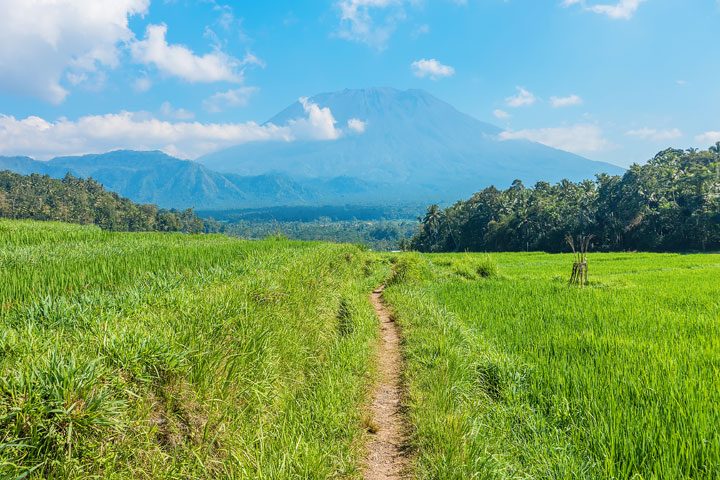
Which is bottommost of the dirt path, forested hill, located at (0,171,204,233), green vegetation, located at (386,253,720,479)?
the dirt path

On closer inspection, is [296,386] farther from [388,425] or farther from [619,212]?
[619,212]

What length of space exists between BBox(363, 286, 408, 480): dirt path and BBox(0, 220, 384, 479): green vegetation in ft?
0.66

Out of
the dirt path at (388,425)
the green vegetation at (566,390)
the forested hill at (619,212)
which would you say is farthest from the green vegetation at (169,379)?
the forested hill at (619,212)

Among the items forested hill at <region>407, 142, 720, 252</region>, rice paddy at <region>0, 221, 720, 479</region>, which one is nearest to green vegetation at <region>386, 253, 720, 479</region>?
rice paddy at <region>0, 221, 720, 479</region>

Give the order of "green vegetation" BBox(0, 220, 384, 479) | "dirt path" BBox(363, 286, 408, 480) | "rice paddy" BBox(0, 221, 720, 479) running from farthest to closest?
"dirt path" BBox(363, 286, 408, 480)
"rice paddy" BBox(0, 221, 720, 479)
"green vegetation" BBox(0, 220, 384, 479)

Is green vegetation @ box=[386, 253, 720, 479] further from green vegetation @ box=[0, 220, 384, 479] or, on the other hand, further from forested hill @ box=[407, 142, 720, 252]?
forested hill @ box=[407, 142, 720, 252]

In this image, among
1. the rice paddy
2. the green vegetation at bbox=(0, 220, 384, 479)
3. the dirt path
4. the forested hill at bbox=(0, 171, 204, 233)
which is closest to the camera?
the green vegetation at bbox=(0, 220, 384, 479)

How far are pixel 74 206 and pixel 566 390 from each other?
97.6 metres

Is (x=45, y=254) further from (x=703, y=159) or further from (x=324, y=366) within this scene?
(x=703, y=159)

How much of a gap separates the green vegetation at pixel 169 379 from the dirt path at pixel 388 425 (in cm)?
20

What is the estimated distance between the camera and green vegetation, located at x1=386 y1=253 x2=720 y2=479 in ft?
10.7

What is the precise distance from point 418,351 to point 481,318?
2.22m

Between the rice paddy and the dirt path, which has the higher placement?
the rice paddy

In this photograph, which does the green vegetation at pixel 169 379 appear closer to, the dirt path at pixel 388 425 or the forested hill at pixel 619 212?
the dirt path at pixel 388 425
